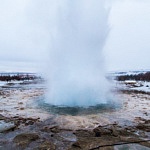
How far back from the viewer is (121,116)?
1377cm

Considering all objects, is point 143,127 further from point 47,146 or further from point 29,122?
point 29,122

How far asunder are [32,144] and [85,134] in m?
2.34

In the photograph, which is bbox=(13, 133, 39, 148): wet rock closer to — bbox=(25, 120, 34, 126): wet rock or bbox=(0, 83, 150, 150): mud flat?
bbox=(0, 83, 150, 150): mud flat

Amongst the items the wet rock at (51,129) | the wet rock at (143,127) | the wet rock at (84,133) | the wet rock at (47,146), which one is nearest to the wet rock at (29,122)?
the wet rock at (51,129)

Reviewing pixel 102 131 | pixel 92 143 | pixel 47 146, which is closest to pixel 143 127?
pixel 102 131

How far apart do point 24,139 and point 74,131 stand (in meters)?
2.32

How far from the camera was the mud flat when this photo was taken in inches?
332

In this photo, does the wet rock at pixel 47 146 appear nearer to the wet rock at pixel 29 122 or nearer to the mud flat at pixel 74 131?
the mud flat at pixel 74 131

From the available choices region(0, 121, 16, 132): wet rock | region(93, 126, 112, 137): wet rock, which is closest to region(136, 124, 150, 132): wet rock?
region(93, 126, 112, 137): wet rock

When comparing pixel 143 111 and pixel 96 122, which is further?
pixel 143 111

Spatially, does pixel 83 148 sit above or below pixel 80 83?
below

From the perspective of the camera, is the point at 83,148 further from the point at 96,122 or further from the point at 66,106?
the point at 66,106

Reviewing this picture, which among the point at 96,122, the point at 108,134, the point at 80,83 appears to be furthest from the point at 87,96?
the point at 108,134

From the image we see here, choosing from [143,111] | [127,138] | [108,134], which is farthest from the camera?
[143,111]
